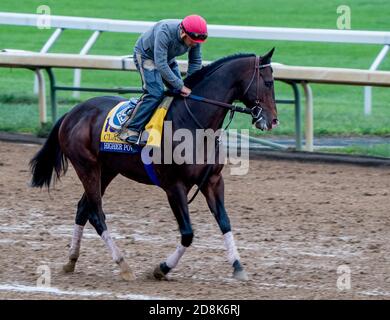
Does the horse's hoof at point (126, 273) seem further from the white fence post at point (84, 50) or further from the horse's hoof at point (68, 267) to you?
the white fence post at point (84, 50)

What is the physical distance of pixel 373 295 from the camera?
319 inches

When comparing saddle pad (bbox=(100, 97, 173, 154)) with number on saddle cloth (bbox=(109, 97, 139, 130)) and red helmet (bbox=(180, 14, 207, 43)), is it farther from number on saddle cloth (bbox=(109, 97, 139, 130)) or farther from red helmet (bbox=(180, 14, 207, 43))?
red helmet (bbox=(180, 14, 207, 43))

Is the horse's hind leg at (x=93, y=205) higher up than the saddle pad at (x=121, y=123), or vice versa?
the saddle pad at (x=121, y=123)

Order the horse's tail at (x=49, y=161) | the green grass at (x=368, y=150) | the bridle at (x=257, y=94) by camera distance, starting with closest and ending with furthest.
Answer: the bridle at (x=257, y=94)
the horse's tail at (x=49, y=161)
the green grass at (x=368, y=150)

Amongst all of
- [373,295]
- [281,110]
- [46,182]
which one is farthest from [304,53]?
[373,295]

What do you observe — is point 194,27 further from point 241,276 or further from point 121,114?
point 241,276

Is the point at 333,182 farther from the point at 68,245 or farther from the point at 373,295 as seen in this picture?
the point at 373,295

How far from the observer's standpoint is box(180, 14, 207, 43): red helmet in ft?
28.9

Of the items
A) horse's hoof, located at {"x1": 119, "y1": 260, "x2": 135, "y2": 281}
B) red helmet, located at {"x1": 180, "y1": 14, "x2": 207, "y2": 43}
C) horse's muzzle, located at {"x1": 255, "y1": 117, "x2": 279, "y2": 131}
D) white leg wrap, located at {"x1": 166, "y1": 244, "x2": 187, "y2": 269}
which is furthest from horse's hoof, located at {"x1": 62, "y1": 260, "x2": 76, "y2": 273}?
red helmet, located at {"x1": 180, "y1": 14, "x2": 207, "y2": 43}

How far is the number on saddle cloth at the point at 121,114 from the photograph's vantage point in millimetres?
9234

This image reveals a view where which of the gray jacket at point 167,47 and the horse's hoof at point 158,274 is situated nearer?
the horse's hoof at point 158,274

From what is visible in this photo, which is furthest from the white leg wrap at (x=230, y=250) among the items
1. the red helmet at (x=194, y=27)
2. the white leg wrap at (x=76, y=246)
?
the red helmet at (x=194, y=27)

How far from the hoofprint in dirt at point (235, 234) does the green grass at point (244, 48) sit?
316 centimetres
